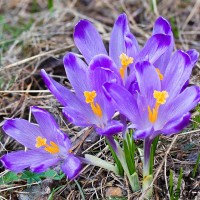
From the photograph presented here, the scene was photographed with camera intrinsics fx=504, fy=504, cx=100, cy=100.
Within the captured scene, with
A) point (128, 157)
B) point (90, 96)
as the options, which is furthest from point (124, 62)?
point (128, 157)

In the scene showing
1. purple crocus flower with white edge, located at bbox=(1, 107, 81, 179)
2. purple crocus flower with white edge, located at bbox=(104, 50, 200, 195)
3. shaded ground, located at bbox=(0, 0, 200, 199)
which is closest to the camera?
purple crocus flower with white edge, located at bbox=(104, 50, 200, 195)

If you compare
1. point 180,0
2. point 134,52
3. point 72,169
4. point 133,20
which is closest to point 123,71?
point 134,52

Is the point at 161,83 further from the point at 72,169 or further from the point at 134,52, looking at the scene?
the point at 72,169

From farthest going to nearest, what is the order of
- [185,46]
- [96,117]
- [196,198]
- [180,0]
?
[180,0], [185,46], [196,198], [96,117]

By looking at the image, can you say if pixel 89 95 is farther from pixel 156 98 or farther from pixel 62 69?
pixel 62 69

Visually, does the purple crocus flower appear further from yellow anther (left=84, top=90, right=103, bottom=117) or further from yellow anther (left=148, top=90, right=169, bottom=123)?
yellow anther (left=84, top=90, right=103, bottom=117)

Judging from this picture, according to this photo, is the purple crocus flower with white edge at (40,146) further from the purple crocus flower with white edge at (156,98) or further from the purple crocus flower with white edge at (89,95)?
the purple crocus flower with white edge at (156,98)

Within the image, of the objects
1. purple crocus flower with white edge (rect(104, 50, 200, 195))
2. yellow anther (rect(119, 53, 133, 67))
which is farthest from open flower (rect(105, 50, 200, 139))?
yellow anther (rect(119, 53, 133, 67))
